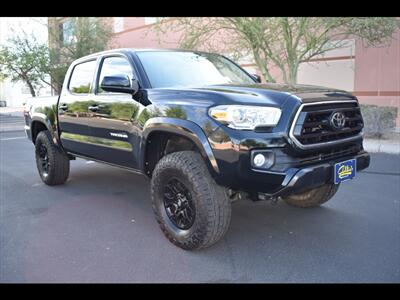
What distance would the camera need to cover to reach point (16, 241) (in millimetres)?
3914

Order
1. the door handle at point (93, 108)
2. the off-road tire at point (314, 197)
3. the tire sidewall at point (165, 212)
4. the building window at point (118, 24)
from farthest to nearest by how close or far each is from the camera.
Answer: the building window at point (118, 24) → the door handle at point (93, 108) → the off-road tire at point (314, 197) → the tire sidewall at point (165, 212)

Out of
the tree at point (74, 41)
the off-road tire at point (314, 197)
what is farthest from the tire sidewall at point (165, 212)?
the tree at point (74, 41)

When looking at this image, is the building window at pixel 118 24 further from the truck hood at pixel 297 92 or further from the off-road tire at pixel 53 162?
the truck hood at pixel 297 92

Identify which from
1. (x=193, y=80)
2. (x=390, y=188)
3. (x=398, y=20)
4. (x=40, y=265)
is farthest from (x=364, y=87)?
(x=40, y=265)

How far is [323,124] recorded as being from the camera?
3.39 meters

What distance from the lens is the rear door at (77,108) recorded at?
4.95 m

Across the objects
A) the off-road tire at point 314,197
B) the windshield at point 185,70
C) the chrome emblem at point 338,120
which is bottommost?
the off-road tire at point 314,197

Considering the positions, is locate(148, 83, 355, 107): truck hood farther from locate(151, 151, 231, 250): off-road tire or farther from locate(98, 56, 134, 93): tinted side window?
locate(98, 56, 134, 93): tinted side window

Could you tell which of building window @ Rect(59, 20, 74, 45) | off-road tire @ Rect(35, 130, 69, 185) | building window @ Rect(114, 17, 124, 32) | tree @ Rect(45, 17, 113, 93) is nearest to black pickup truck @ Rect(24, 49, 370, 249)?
off-road tire @ Rect(35, 130, 69, 185)

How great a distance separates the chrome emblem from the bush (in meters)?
6.93

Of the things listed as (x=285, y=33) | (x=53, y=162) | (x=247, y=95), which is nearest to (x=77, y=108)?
(x=53, y=162)

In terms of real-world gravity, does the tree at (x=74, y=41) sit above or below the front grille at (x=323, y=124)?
above

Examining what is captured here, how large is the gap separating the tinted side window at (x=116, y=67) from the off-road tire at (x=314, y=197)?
2242 millimetres

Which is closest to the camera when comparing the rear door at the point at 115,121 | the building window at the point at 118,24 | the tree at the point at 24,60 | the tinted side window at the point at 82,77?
the rear door at the point at 115,121
